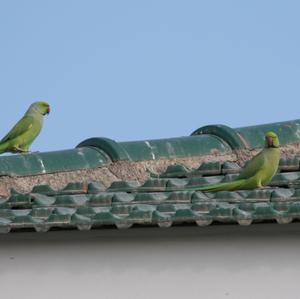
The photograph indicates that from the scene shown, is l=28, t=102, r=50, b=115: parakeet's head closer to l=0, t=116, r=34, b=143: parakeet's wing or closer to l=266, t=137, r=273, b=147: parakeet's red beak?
l=0, t=116, r=34, b=143: parakeet's wing

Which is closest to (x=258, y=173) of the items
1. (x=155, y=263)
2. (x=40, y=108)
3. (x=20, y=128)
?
(x=155, y=263)

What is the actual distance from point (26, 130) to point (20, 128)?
2.8 inches

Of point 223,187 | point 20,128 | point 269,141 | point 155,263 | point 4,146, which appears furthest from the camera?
point 20,128

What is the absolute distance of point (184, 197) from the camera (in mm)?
5781

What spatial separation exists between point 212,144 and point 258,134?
1.59 ft

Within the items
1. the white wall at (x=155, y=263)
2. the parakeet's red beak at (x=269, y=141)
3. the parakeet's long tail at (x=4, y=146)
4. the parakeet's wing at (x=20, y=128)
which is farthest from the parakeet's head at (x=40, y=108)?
the white wall at (x=155, y=263)

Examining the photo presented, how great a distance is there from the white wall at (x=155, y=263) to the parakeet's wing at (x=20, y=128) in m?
3.98

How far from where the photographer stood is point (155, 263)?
5.20 metres

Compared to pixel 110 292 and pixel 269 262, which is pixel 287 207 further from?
pixel 110 292

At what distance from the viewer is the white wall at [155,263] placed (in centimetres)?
495

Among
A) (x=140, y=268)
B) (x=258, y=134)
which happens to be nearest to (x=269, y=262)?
(x=140, y=268)

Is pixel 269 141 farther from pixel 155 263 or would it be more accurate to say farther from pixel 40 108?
pixel 40 108

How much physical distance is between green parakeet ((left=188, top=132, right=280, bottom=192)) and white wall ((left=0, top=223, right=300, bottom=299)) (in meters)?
0.96

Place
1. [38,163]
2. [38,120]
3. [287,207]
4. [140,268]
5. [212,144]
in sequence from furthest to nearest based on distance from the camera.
Result: [38,120]
[212,144]
[38,163]
[140,268]
[287,207]
